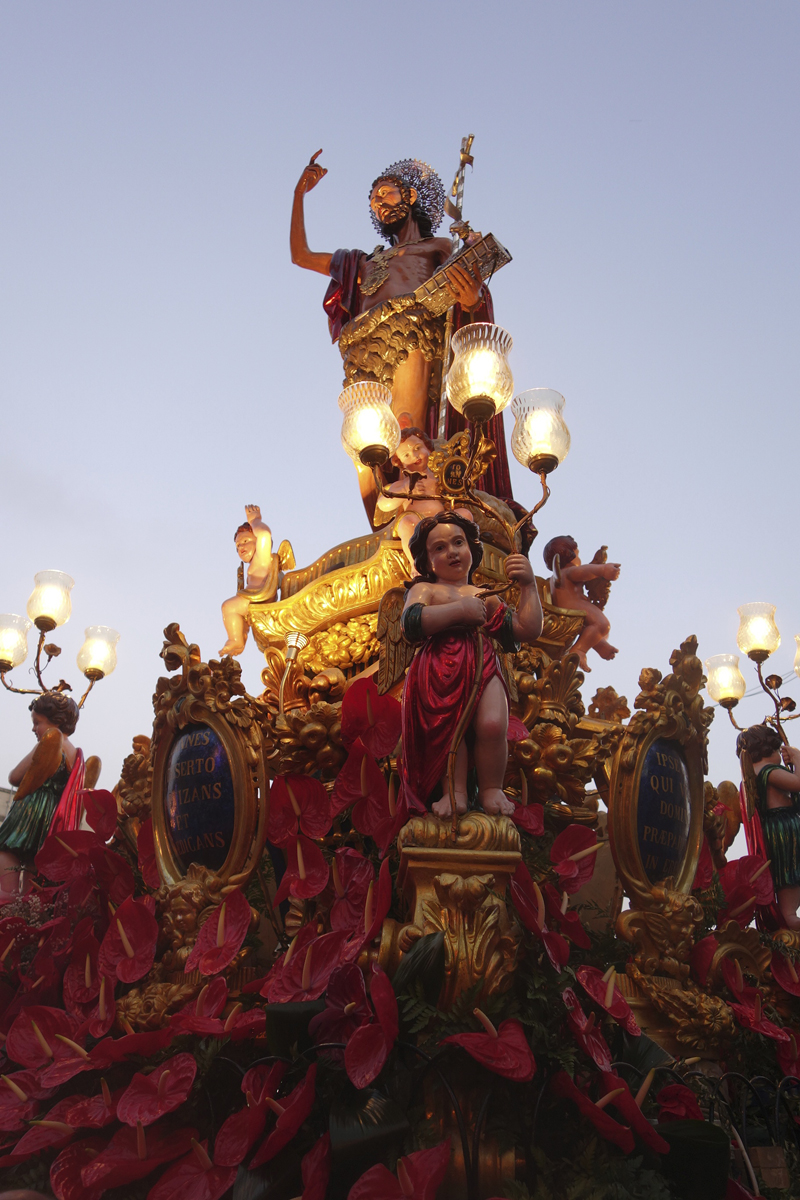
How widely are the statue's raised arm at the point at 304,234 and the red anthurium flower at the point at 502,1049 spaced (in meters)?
8.86

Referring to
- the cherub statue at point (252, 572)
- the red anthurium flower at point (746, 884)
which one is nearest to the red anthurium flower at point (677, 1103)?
the red anthurium flower at point (746, 884)

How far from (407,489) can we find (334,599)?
1.06 metres

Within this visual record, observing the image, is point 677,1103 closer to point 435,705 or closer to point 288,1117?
point 288,1117

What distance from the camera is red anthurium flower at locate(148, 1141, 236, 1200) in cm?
373

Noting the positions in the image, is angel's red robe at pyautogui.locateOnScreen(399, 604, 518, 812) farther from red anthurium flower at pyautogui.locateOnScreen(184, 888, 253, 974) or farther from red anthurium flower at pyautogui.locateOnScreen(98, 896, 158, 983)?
red anthurium flower at pyautogui.locateOnScreen(98, 896, 158, 983)

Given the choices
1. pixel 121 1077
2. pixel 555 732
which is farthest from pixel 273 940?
pixel 555 732

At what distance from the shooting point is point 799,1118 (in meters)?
5.04

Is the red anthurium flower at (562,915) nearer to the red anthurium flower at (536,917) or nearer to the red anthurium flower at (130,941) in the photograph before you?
the red anthurium flower at (536,917)

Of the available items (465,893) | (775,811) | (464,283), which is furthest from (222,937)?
(464,283)

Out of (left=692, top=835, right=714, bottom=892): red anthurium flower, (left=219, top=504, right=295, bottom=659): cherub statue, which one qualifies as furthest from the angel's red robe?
(left=219, top=504, right=295, bottom=659): cherub statue

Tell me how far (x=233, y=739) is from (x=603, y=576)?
3904 millimetres

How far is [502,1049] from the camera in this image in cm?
375

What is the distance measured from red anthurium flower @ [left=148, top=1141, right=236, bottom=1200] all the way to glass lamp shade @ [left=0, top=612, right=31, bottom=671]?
494 centimetres

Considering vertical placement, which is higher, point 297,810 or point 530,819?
point 297,810
